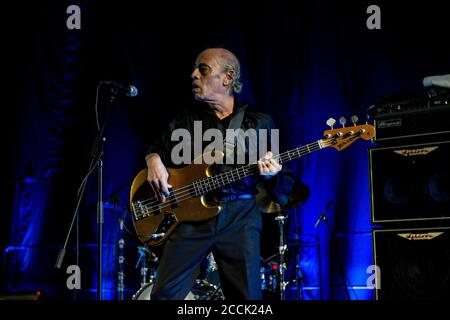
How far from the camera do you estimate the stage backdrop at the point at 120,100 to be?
20.0 feet

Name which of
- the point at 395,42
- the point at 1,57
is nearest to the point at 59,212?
the point at 1,57

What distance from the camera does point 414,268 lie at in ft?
11.7

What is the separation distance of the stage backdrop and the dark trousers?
2.62 meters

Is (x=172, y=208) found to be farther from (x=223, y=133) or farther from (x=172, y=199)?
(x=223, y=133)

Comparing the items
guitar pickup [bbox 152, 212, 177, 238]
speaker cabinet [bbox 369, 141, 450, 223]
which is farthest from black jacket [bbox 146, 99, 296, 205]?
speaker cabinet [bbox 369, 141, 450, 223]

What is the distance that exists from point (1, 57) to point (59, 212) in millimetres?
1816

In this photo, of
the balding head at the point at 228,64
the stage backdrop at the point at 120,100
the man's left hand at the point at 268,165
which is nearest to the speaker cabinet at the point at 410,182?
the man's left hand at the point at 268,165

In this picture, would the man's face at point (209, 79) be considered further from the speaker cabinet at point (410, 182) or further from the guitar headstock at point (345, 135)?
the speaker cabinet at point (410, 182)

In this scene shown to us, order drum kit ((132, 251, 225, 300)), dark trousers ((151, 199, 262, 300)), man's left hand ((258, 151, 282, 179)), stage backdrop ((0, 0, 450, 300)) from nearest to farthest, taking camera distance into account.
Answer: dark trousers ((151, 199, 262, 300)) < man's left hand ((258, 151, 282, 179)) < drum kit ((132, 251, 225, 300)) < stage backdrop ((0, 0, 450, 300))

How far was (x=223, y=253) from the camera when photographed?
11.1 feet

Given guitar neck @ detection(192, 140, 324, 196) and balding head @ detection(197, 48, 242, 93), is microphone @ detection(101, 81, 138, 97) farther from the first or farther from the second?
guitar neck @ detection(192, 140, 324, 196)

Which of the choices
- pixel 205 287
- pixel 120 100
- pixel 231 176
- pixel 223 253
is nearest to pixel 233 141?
pixel 231 176

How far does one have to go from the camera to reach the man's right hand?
12.0ft

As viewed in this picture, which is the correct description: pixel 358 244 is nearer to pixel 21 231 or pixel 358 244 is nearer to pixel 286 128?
pixel 286 128
